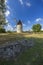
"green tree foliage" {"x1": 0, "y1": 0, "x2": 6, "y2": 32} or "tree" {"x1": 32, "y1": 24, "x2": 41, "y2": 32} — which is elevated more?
"green tree foliage" {"x1": 0, "y1": 0, "x2": 6, "y2": 32}

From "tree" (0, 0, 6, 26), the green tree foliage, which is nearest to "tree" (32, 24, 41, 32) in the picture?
the green tree foliage

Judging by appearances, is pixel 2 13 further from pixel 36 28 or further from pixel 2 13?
pixel 36 28

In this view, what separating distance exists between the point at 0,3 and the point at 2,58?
48.5 feet

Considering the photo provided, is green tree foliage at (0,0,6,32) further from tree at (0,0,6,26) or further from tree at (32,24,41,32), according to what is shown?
tree at (32,24,41,32)

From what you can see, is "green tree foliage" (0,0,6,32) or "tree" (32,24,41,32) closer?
"green tree foliage" (0,0,6,32)

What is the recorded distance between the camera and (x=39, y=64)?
658 inches

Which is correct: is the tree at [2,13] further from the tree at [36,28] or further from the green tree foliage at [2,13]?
the tree at [36,28]

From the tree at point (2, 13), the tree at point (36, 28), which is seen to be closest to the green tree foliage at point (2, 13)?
the tree at point (2, 13)

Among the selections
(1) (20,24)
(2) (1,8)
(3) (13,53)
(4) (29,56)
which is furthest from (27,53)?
(1) (20,24)

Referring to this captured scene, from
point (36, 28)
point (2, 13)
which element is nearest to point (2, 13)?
point (2, 13)

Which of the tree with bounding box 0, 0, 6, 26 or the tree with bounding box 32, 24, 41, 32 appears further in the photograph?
the tree with bounding box 32, 24, 41, 32

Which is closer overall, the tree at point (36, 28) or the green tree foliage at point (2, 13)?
the green tree foliage at point (2, 13)

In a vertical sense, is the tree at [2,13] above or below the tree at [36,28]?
above

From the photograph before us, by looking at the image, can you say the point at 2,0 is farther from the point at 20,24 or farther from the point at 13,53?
the point at 20,24
